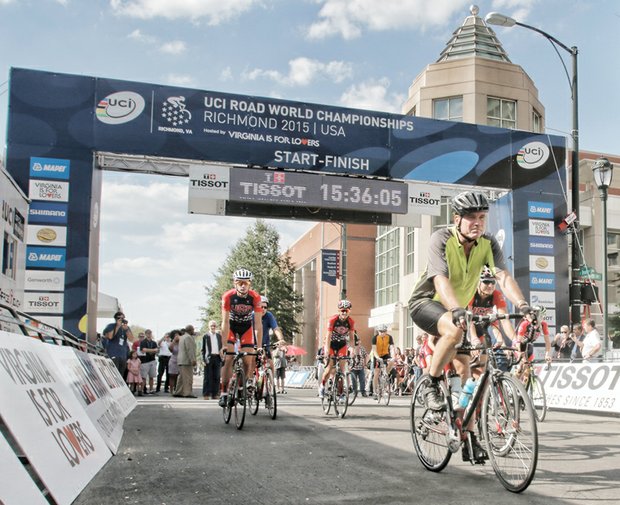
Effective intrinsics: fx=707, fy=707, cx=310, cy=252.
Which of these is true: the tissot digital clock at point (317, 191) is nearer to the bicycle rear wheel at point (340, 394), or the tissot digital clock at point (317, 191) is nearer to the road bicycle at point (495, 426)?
the bicycle rear wheel at point (340, 394)

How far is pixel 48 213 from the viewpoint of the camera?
16.5 m

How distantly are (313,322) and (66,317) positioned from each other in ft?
184

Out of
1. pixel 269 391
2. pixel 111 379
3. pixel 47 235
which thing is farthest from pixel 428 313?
pixel 47 235

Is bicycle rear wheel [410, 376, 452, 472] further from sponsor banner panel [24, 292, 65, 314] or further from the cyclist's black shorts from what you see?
sponsor banner panel [24, 292, 65, 314]

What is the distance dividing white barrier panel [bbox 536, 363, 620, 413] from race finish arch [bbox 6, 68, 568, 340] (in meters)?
5.30

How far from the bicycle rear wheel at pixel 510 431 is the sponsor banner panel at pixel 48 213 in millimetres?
13492

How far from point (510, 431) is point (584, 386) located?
31.5ft

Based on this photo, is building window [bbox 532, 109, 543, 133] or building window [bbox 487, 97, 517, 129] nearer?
building window [bbox 487, 97, 517, 129]

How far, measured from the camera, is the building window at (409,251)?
43438mm

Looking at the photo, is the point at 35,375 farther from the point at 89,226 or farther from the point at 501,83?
the point at 501,83

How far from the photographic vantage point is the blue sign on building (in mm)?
16203

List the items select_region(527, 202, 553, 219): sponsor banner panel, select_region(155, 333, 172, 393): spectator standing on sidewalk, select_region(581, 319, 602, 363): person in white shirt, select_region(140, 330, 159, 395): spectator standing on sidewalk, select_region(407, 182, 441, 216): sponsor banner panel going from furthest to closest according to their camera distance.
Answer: select_region(155, 333, 172, 393): spectator standing on sidewalk < select_region(140, 330, 159, 395): spectator standing on sidewalk < select_region(527, 202, 553, 219): sponsor banner panel < select_region(407, 182, 441, 216): sponsor banner panel < select_region(581, 319, 602, 363): person in white shirt

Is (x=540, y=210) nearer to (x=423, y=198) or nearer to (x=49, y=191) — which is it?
(x=423, y=198)

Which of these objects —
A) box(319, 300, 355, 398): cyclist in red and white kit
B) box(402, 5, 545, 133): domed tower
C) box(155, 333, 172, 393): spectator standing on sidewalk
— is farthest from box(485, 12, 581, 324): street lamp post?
box(402, 5, 545, 133): domed tower
